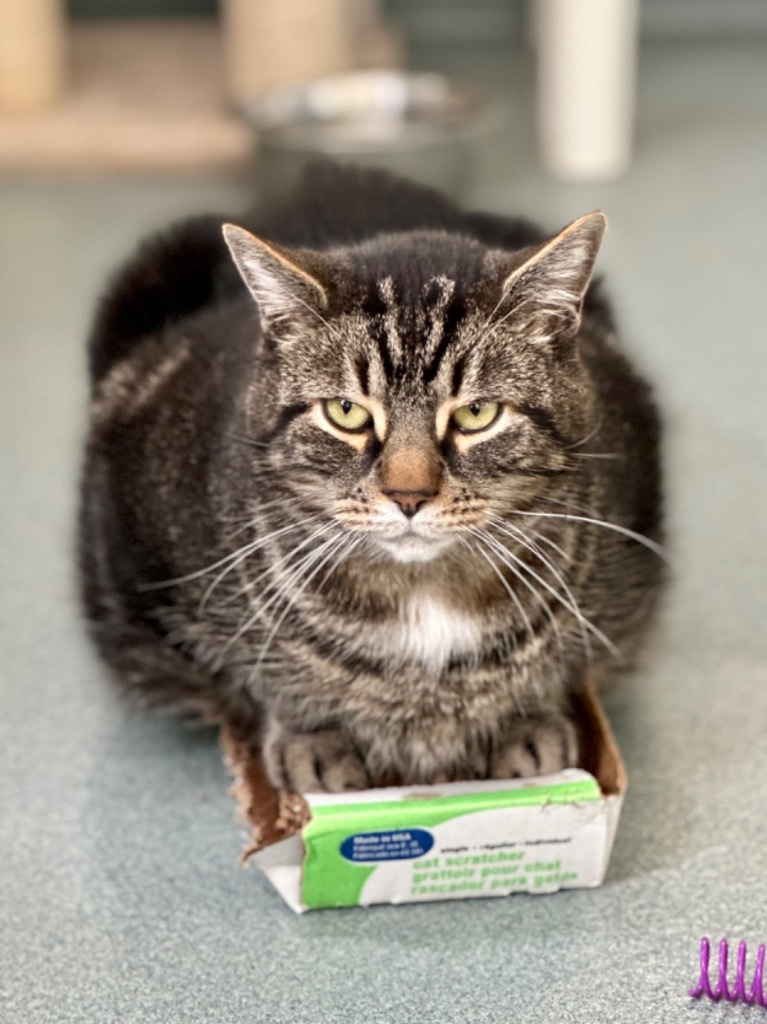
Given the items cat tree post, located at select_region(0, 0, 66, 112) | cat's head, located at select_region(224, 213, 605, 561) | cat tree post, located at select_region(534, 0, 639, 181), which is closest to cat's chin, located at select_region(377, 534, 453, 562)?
cat's head, located at select_region(224, 213, 605, 561)

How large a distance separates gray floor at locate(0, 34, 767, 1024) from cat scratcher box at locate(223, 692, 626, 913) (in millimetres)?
28

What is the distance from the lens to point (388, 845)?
1269mm

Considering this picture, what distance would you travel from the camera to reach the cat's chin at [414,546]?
118 centimetres

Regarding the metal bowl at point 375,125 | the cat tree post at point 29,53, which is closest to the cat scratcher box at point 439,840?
the metal bowl at point 375,125

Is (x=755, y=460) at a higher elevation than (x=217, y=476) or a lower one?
lower

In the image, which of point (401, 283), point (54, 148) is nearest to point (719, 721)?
point (401, 283)

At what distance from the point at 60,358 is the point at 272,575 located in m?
1.29

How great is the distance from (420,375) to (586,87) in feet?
7.10

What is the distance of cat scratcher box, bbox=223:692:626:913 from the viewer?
1261mm

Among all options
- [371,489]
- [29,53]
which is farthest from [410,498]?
[29,53]

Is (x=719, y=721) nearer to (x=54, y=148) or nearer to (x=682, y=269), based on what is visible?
(x=682, y=269)

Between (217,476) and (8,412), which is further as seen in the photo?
(8,412)

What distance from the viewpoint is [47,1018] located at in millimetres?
1202

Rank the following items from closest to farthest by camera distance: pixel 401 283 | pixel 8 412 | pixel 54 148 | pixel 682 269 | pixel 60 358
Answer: pixel 401 283 < pixel 8 412 < pixel 60 358 < pixel 682 269 < pixel 54 148
